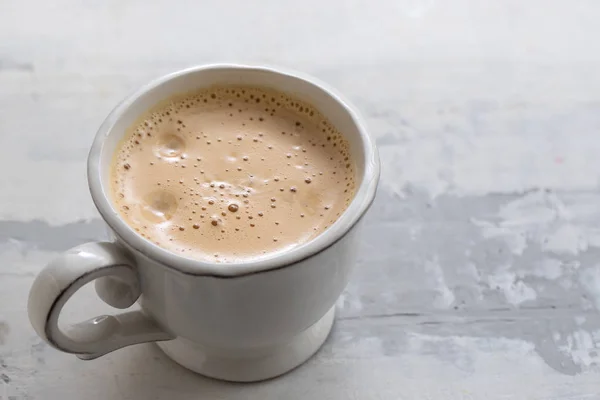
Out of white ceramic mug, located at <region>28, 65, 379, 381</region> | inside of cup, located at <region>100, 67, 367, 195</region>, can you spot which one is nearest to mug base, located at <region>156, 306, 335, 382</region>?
white ceramic mug, located at <region>28, 65, 379, 381</region>

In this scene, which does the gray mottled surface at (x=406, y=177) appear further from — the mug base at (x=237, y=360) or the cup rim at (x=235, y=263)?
the cup rim at (x=235, y=263)

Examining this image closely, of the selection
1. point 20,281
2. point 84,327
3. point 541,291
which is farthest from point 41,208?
point 541,291

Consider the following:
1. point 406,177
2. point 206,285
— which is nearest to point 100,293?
point 206,285

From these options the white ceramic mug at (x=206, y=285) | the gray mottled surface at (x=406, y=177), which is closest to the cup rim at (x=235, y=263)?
the white ceramic mug at (x=206, y=285)

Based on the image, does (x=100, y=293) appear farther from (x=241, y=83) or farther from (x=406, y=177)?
(x=406, y=177)

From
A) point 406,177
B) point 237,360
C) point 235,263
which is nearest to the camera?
point 235,263

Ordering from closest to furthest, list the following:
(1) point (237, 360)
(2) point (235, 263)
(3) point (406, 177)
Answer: (2) point (235, 263) → (1) point (237, 360) → (3) point (406, 177)

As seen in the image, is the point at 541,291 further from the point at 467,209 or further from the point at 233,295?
the point at 233,295
